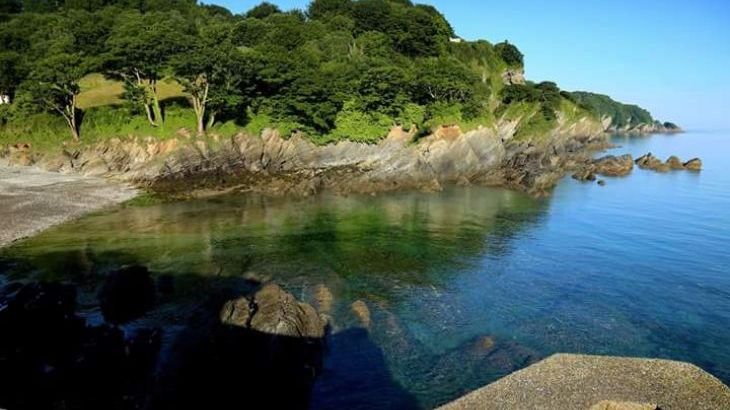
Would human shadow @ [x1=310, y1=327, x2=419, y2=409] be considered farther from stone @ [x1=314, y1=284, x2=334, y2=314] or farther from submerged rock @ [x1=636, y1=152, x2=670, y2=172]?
submerged rock @ [x1=636, y1=152, x2=670, y2=172]

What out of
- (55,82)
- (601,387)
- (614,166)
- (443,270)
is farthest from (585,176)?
(55,82)

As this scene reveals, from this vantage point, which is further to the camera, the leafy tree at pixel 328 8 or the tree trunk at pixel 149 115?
the leafy tree at pixel 328 8

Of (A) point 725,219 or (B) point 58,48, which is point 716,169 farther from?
(B) point 58,48

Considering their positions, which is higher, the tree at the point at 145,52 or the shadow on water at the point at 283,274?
the tree at the point at 145,52

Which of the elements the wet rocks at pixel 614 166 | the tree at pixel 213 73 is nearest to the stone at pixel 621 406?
the tree at pixel 213 73

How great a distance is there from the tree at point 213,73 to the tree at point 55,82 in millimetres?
12028

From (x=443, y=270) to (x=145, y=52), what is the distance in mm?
43783

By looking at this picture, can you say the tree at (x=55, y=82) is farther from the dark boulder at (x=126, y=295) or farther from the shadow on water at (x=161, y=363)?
the shadow on water at (x=161, y=363)

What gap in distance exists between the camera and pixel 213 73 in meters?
58.1

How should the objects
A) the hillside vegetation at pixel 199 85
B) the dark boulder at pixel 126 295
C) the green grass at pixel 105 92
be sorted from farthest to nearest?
the green grass at pixel 105 92 < the hillside vegetation at pixel 199 85 < the dark boulder at pixel 126 295

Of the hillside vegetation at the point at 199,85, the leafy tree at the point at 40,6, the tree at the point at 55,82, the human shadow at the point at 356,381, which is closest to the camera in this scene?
the human shadow at the point at 356,381

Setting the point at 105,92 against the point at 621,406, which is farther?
the point at 105,92

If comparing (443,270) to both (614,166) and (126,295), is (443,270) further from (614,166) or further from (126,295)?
(614,166)

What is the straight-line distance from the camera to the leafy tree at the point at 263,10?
123m
